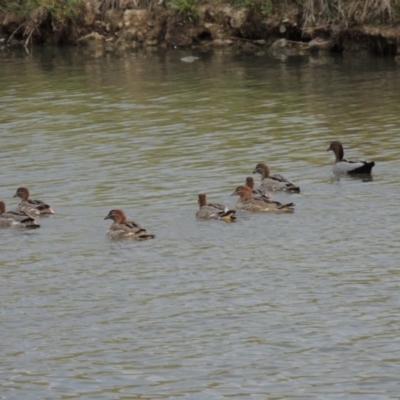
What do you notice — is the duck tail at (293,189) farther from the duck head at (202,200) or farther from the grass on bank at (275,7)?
Answer: the grass on bank at (275,7)

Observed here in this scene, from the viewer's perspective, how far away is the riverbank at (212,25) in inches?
1628

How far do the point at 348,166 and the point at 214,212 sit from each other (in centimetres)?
429

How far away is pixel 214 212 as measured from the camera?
21.1 m

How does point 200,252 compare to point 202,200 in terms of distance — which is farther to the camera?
point 202,200

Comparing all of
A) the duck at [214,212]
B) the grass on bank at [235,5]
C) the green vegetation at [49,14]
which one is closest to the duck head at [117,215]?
the duck at [214,212]

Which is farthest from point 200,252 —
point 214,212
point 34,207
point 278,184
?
point 278,184

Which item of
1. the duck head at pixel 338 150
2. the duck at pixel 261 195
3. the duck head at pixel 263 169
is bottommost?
the duck at pixel 261 195

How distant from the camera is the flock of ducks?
20500mm

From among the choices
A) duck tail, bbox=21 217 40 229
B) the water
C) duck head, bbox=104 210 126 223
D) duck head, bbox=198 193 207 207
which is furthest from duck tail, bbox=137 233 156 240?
duck tail, bbox=21 217 40 229

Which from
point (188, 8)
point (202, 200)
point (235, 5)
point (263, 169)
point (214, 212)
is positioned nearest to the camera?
point (214, 212)

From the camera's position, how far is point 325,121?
101 feet

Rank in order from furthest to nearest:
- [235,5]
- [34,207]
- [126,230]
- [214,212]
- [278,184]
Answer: [235,5] < [278,184] < [34,207] < [214,212] < [126,230]

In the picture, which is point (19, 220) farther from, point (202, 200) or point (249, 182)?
point (249, 182)

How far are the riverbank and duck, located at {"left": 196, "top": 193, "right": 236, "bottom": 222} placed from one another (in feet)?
66.0
